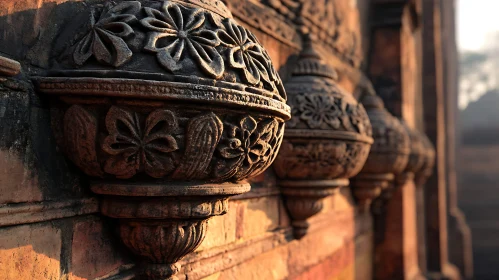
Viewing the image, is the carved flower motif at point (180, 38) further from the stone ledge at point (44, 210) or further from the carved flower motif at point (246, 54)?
the stone ledge at point (44, 210)

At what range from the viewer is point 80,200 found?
139cm

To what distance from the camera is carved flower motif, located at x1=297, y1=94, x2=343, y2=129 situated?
2.54 metres

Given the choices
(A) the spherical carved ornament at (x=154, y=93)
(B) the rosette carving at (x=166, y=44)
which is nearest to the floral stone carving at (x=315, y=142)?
(B) the rosette carving at (x=166, y=44)

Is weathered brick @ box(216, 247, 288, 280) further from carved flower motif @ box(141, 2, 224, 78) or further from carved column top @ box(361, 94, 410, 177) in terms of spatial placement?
carved column top @ box(361, 94, 410, 177)

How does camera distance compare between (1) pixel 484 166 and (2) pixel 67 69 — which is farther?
(1) pixel 484 166

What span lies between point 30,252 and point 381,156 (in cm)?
303

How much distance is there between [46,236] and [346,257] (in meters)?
2.91

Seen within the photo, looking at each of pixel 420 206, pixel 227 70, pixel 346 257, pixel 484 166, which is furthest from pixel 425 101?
pixel 484 166

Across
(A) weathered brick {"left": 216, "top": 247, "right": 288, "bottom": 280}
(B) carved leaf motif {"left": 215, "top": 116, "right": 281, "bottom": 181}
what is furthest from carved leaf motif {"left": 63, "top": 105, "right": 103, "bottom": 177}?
(A) weathered brick {"left": 216, "top": 247, "right": 288, "bottom": 280}

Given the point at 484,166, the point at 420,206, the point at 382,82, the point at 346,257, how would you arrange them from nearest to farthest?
the point at 346,257, the point at 382,82, the point at 420,206, the point at 484,166

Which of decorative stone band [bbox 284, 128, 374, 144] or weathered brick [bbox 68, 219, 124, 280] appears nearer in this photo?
weathered brick [bbox 68, 219, 124, 280]

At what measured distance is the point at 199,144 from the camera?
1.33 meters

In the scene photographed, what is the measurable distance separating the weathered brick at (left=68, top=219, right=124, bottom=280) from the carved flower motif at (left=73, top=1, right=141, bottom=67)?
46cm

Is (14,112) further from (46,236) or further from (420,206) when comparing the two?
(420,206)
